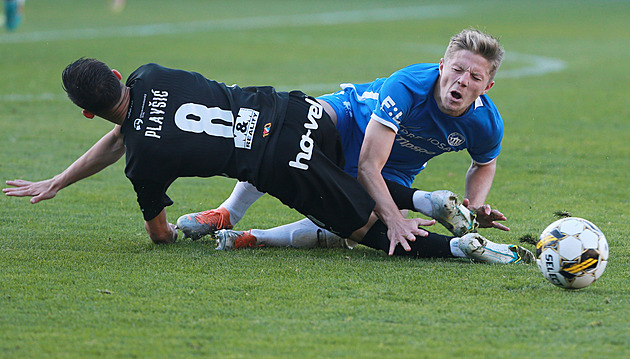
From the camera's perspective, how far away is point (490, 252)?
4.66 metres

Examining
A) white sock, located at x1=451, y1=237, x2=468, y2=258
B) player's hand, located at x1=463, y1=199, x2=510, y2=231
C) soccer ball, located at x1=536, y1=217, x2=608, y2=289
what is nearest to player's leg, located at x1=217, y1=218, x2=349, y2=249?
white sock, located at x1=451, y1=237, x2=468, y2=258

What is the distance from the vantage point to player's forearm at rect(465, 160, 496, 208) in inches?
205

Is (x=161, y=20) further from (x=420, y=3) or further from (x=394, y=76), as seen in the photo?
(x=394, y=76)

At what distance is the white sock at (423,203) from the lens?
186 inches

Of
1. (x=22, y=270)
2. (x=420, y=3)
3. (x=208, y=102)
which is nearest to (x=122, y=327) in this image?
(x=22, y=270)

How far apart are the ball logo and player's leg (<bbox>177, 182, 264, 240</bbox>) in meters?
1.31

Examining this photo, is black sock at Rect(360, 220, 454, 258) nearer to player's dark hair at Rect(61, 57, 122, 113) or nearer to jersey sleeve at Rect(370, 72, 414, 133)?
jersey sleeve at Rect(370, 72, 414, 133)

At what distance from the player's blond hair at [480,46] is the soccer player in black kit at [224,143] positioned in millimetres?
886

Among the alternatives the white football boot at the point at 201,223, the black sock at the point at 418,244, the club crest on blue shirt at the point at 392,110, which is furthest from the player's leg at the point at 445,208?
the white football boot at the point at 201,223

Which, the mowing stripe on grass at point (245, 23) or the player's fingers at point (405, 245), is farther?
the mowing stripe on grass at point (245, 23)

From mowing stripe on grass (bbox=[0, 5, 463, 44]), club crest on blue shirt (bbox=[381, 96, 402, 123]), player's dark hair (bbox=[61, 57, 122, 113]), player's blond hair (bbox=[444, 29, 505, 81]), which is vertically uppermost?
player's blond hair (bbox=[444, 29, 505, 81])

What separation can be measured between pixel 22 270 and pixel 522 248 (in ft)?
9.21

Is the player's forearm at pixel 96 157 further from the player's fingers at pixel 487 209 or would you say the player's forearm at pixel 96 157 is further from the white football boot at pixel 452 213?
the player's fingers at pixel 487 209

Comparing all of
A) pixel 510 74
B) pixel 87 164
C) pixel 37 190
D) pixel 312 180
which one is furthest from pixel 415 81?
pixel 510 74
